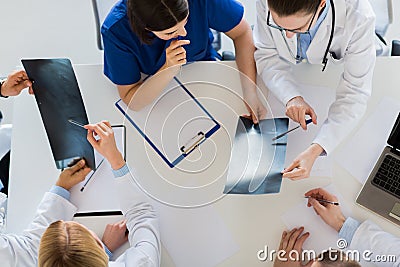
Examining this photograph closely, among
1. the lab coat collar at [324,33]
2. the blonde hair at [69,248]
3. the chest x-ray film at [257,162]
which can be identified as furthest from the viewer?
the chest x-ray film at [257,162]

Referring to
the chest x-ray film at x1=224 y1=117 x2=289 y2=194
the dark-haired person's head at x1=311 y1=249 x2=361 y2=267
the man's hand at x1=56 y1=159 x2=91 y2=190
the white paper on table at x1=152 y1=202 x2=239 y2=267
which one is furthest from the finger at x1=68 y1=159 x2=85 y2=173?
the dark-haired person's head at x1=311 y1=249 x2=361 y2=267

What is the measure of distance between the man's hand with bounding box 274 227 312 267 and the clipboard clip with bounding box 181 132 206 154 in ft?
1.00

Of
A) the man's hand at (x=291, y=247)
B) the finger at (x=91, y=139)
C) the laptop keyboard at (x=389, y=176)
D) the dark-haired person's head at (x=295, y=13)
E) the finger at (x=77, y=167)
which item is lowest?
the man's hand at (x=291, y=247)

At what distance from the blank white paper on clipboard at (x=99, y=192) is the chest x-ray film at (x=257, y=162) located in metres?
0.28

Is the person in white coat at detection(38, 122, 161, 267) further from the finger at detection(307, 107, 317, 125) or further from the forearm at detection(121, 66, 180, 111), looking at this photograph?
the finger at detection(307, 107, 317, 125)

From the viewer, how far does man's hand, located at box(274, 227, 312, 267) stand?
4.19 feet

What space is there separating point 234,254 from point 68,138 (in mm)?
507

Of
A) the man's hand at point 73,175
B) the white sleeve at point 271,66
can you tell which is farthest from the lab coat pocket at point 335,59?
the man's hand at point 73,175

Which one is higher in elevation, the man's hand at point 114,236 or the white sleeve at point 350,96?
the white sleeve at point 350,96

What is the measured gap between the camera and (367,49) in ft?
4.16

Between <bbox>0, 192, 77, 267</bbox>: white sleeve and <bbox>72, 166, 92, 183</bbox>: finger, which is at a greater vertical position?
<bbox>72, 166, 92, 183</bbox>: finger

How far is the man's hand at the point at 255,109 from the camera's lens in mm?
1365

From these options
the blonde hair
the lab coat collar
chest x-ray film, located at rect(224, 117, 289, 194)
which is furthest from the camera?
chest x-ray film, located at rect(224, 117, 289, 194)

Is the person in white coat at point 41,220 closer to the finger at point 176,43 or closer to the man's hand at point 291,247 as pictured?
the finger at point 176,43
